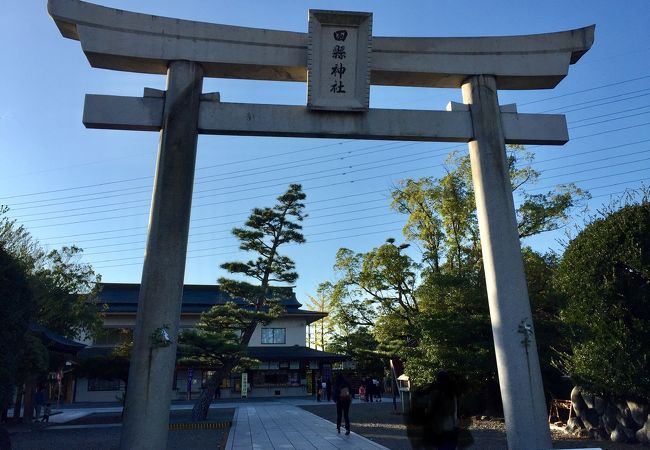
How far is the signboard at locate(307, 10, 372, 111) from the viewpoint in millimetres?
8719

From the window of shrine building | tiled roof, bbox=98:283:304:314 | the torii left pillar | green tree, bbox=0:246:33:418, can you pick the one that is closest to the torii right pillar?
the torii left pillar

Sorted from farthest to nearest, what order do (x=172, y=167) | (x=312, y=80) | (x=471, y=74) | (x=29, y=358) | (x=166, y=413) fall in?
1. (x=29, y=358)
2. (x=471, y=74)
3. (x=312, y=80)
4. (x=172, y=167)
5. (x=166, y=413)

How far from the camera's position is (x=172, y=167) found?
8.14m

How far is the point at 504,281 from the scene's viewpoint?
8.32 metres

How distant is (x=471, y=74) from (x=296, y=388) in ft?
102

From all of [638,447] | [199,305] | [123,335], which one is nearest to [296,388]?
[199,305]

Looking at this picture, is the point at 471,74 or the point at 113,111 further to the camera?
the point at 471,74

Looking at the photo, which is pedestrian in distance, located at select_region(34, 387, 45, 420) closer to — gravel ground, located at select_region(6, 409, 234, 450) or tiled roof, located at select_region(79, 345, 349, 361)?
gravel ground, located at select_region(6, 409, 234, 450)

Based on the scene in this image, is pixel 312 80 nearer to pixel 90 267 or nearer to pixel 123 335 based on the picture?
pixel 90 267

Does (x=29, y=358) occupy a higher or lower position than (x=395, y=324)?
lower

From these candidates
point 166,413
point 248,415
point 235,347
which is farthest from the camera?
point 248,415

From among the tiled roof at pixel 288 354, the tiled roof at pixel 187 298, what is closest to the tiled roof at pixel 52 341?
the tiled roof at pixel 288 354

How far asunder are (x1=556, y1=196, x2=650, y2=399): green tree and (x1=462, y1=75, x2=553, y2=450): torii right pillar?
7.71 ft

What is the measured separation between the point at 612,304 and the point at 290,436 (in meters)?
8.26
